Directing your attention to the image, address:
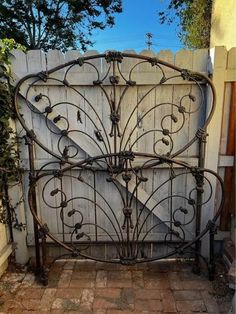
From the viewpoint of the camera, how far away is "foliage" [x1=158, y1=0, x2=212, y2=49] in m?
6.36

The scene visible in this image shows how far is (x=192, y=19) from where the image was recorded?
7.13m

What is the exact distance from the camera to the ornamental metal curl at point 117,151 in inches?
76.2

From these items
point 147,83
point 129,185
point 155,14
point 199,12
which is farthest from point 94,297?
point 155,14

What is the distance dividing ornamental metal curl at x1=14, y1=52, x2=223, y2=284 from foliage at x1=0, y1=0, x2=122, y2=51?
672 cm

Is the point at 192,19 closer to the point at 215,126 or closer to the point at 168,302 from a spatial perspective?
the point at 215,126

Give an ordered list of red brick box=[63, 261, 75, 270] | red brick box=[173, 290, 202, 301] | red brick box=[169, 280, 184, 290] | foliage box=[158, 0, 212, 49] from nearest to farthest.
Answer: red brick box=[173, 290, 202, 301] < red brick box=[169, 280, 184, 290] < red brick box=[63, 261, 75, 270] < foliage box=[158, 0, 212, 49]

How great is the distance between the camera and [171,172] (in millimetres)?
2039

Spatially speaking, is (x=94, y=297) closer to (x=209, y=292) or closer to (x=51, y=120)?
(x=209, y=292)

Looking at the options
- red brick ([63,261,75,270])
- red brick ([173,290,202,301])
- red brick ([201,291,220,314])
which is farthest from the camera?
red brick ([63,261,75,270])

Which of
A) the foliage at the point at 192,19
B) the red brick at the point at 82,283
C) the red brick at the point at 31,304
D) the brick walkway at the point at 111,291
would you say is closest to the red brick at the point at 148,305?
the brick walkway at the point at 111,291

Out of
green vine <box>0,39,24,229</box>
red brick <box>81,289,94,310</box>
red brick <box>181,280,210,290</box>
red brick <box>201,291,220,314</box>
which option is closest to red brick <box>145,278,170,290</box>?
red brick <box>181,280,210,290</box>

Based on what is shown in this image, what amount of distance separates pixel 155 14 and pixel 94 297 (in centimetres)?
750

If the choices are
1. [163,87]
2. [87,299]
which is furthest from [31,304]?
[163,87]

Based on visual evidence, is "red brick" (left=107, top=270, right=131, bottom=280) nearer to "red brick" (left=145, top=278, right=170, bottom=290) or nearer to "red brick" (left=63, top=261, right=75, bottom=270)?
"red brick" (left=145, top=278, right=170, bottom=290)
